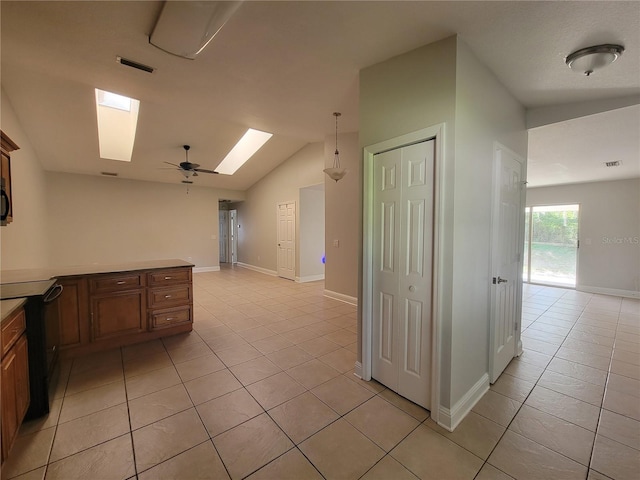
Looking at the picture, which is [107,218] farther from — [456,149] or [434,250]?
[456,149]

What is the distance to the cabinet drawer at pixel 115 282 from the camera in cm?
284

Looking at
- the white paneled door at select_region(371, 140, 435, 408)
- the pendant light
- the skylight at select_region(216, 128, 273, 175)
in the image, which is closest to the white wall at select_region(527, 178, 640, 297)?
the pendant light

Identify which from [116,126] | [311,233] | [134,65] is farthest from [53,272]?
[311,233]

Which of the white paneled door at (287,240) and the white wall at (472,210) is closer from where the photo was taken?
the white wall at (472,210)

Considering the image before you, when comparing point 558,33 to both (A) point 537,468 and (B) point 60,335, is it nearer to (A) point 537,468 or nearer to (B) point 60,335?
(A) point 537,468

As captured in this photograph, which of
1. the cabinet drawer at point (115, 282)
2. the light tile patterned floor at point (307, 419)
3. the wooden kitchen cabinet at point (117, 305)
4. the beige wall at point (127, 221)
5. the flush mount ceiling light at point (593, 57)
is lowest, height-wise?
the light tile patterned floor at point (307, 419)

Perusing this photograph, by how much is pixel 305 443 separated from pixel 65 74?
408cm

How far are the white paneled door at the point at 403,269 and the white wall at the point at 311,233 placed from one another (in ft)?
14.5

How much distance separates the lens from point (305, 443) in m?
1.72

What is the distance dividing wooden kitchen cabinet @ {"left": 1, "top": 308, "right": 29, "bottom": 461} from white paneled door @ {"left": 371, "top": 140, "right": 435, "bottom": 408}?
2432 millimetres

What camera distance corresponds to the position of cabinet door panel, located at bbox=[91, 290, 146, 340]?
2871mm

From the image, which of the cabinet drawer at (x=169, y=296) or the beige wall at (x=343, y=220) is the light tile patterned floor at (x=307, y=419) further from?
the beige wall at (x=343, y=220)

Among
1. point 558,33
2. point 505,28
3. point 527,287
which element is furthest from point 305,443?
point 527,287

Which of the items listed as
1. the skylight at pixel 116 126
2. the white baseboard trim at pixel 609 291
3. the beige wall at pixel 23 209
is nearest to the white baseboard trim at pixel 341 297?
the beige wall at pixel 23 209
